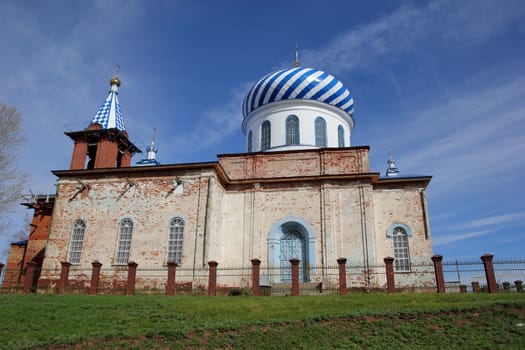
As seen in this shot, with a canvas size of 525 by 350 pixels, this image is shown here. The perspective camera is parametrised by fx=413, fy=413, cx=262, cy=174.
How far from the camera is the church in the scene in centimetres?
1822

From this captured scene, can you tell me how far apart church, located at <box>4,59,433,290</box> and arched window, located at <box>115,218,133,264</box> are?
0.17ft

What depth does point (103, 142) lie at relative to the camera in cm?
2283

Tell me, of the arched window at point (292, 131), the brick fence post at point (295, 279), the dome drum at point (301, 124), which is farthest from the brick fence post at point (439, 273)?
the arched window at point (292, 131)

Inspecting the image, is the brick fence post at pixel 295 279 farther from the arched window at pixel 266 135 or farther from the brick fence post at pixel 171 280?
the arched window at pixel 266 135

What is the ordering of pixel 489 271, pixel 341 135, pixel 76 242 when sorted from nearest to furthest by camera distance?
pixel 489 271
pixel 76 242
pixel 341 135

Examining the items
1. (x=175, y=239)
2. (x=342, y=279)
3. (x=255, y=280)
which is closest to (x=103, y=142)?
(x=175, y=239)

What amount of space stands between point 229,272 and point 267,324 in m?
9.78

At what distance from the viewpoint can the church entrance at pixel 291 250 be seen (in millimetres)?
18609

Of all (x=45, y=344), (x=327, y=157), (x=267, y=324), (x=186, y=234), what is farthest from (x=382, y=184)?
(x=45, y=344)

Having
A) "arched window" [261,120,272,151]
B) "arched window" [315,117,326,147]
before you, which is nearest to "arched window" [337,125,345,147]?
"arched window" [315,117,326,147]

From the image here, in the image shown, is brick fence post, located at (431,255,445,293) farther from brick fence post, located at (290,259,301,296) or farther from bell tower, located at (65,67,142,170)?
bell tower, located at (65,67,142,170)

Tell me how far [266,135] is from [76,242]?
1105 cm

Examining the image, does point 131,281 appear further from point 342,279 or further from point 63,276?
point 342,279

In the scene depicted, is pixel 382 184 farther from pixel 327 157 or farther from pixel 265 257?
pixel 265 257
